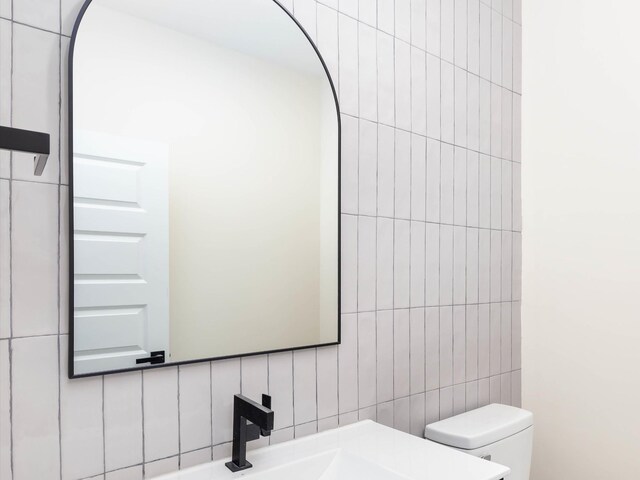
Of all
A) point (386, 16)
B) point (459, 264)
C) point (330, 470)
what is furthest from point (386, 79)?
point (330, 470)

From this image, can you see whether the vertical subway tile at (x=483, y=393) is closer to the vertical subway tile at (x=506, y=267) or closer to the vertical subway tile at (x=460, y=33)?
the vertical subway tile at (x=506, y=267)

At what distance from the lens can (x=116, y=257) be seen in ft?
3.44

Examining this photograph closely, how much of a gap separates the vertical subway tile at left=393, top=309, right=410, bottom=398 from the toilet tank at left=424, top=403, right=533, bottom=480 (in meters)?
0.16

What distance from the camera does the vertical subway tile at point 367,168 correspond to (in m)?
1.51

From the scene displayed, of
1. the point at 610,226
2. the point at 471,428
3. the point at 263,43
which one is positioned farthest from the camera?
the point at 610,226

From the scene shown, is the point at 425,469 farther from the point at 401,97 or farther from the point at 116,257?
the point at 401,97

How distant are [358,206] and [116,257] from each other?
2.28 ft

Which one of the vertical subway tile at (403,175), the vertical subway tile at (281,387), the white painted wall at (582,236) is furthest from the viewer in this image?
the white painted wall at (582,236)

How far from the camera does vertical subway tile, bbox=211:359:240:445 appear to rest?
119 cm

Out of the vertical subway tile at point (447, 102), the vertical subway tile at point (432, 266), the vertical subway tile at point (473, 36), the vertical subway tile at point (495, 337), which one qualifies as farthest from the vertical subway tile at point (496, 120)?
the vertical subway tile at point (495, 337)

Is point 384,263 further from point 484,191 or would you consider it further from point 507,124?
point 507,124

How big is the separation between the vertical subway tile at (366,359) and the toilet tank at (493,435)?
265 mm

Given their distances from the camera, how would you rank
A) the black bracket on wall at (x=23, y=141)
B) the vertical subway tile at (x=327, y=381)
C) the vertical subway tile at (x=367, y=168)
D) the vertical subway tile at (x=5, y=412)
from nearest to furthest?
1. the black bracket on wall at (x=23, y=141)
2. the vertical subway tile at (x=5, y=412)
3. the vertical subway tile at (x=327, y=381)
4. the vertical subway tile at (x=367, y=168)

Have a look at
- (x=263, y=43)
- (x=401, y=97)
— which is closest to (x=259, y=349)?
(x=263, y=43)
